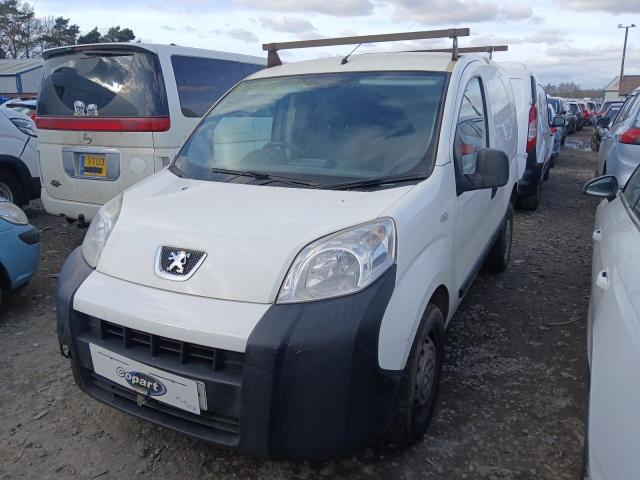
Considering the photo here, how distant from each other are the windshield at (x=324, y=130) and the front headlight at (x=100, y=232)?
51 cm

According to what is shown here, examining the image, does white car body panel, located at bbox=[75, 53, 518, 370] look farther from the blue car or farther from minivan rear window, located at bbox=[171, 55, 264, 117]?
minivan rear window, located at bbox=[171, 55, 264, 117]

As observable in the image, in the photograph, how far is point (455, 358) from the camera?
349 cm

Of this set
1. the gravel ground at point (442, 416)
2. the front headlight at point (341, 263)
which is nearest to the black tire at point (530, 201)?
the gravel ground at point (442, 416)

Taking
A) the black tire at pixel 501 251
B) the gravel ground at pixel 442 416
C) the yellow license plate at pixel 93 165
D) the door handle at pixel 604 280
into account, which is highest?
the yellow license plate at pixel 93 165

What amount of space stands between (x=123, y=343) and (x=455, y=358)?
6.95 ft

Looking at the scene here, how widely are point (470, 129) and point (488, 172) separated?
1.58ft

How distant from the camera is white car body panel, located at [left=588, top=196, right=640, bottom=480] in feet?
5.05

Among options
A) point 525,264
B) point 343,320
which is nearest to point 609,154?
point 525,264

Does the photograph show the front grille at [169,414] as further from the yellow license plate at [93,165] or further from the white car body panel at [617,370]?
the yellow license plate at [93,165]

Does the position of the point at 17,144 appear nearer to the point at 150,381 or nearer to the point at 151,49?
the point at 151,49

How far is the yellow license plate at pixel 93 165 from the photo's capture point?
5004 millimetres

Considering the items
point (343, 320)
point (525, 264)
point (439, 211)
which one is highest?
point (439, 211)

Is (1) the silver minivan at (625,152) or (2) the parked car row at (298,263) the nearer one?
(2) the parked car row at (298,263)

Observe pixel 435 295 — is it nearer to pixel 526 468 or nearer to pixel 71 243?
pixel 526 468
